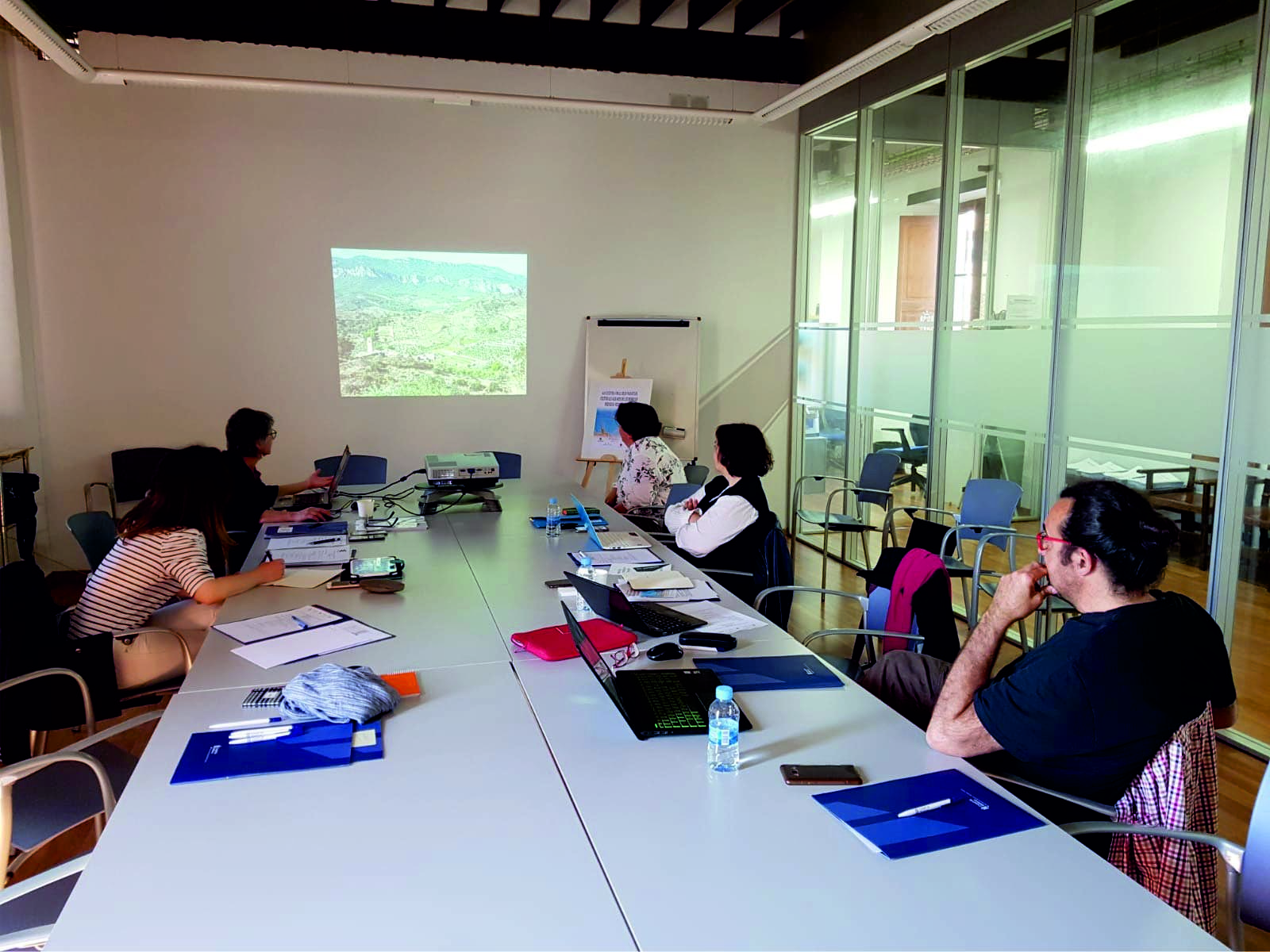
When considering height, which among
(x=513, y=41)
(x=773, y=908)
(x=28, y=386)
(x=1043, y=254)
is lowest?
(x=773, y=908)

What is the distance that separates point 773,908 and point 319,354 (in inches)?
244

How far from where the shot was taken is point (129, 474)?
21.2 feet

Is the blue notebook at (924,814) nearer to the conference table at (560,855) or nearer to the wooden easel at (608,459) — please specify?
the conference table at (560,855)

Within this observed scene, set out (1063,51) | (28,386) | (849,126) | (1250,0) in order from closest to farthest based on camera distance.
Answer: (1250,0) → (1063,51) → (28,386) → (849,126)

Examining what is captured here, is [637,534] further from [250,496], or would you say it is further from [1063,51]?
[1063,51]

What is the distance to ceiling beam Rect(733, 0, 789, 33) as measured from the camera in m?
6.56

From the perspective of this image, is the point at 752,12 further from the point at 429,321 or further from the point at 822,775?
the point at 822,775

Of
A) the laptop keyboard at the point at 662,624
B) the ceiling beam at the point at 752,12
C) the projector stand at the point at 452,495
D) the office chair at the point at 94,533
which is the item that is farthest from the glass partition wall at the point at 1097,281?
the office chair at the point at 94,533

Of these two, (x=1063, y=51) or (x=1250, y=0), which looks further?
(x=1063, y=51)

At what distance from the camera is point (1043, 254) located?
15.3 ft

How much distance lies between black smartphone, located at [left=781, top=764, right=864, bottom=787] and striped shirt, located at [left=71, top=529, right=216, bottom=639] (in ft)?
7.25

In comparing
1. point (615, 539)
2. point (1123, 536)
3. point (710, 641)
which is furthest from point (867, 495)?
point (1123, 536)

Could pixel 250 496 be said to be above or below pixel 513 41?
below

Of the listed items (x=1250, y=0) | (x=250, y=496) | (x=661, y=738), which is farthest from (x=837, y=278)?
(x=661, y=738)
